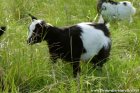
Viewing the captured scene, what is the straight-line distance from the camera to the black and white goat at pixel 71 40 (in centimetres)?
541

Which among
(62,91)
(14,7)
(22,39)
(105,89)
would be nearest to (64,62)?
(22,39)

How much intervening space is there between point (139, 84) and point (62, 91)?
0.89 meters

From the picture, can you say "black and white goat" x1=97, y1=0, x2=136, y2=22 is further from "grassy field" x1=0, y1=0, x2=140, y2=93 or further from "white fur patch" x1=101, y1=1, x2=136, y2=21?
"grassy field" x1=0, y1=0, x2=140, y2=93

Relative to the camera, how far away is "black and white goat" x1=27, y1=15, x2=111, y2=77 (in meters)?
5.41

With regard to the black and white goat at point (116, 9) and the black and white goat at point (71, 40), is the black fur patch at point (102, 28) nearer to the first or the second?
the black and white goat at point (71, 40)

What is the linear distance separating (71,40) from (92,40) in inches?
14.2

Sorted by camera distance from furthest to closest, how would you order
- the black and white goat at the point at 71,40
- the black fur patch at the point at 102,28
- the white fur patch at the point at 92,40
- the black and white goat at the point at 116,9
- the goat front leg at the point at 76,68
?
the black and white goat at the point at 116,9 < the black fur patch at the point at 102,28 < the white fur patch at the point at 92,40 < the black and white goat at the point at 71,40 < the goat front leg at the point at 76,68

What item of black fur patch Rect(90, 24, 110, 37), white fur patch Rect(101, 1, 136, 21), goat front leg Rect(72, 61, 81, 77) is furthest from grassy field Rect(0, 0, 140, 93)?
white fur patch Rect(101, 1, 136, 21)

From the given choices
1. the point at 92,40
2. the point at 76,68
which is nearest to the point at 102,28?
the point at 92,40

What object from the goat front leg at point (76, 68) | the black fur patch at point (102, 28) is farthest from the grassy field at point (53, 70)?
the black fur patch at point (102, 28)

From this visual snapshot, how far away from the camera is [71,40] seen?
209 inches

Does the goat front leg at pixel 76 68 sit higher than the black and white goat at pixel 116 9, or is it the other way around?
the black and white goat at pixel 116 9

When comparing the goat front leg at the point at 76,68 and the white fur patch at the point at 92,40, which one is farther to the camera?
the white fur patch at the point at 92,40

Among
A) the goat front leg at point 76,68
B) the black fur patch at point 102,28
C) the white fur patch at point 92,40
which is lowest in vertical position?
the goat front leg at point 76,68
